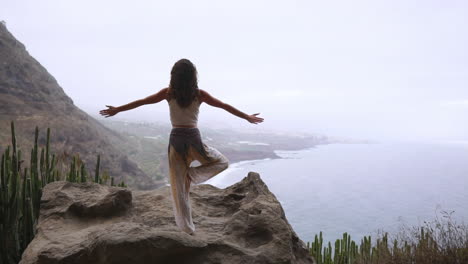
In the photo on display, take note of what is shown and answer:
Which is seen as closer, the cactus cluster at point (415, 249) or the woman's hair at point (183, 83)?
the woman's hair at point (183, 83)

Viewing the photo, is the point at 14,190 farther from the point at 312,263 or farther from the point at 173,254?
the point at 312,263

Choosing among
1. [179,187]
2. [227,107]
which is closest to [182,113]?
[227,107]

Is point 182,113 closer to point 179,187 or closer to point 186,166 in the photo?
point 186,166

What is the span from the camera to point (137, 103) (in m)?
3.36

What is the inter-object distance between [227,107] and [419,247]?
3.26 metres

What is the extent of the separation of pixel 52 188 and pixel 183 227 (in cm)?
173

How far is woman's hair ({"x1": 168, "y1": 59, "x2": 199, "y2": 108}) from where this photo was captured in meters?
3.06

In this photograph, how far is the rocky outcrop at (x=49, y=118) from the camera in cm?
1333

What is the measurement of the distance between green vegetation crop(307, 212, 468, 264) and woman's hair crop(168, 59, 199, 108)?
7.84 ft

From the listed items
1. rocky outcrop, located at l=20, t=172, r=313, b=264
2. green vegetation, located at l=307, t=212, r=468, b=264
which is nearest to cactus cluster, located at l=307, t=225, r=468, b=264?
green vegetation, located at l=307, t=212, r=468, b=264

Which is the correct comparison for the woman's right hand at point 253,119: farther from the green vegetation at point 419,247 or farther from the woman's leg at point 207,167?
the green vegetation at point 419,247

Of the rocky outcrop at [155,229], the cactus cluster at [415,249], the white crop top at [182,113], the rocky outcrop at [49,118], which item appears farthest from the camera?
the rocky outcrop at [49,118]

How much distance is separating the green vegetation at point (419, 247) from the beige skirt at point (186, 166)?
1727mm

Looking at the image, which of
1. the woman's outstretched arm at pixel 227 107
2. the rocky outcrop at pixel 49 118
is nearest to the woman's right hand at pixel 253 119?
the woman's outstretched arm at pixel 227 107
